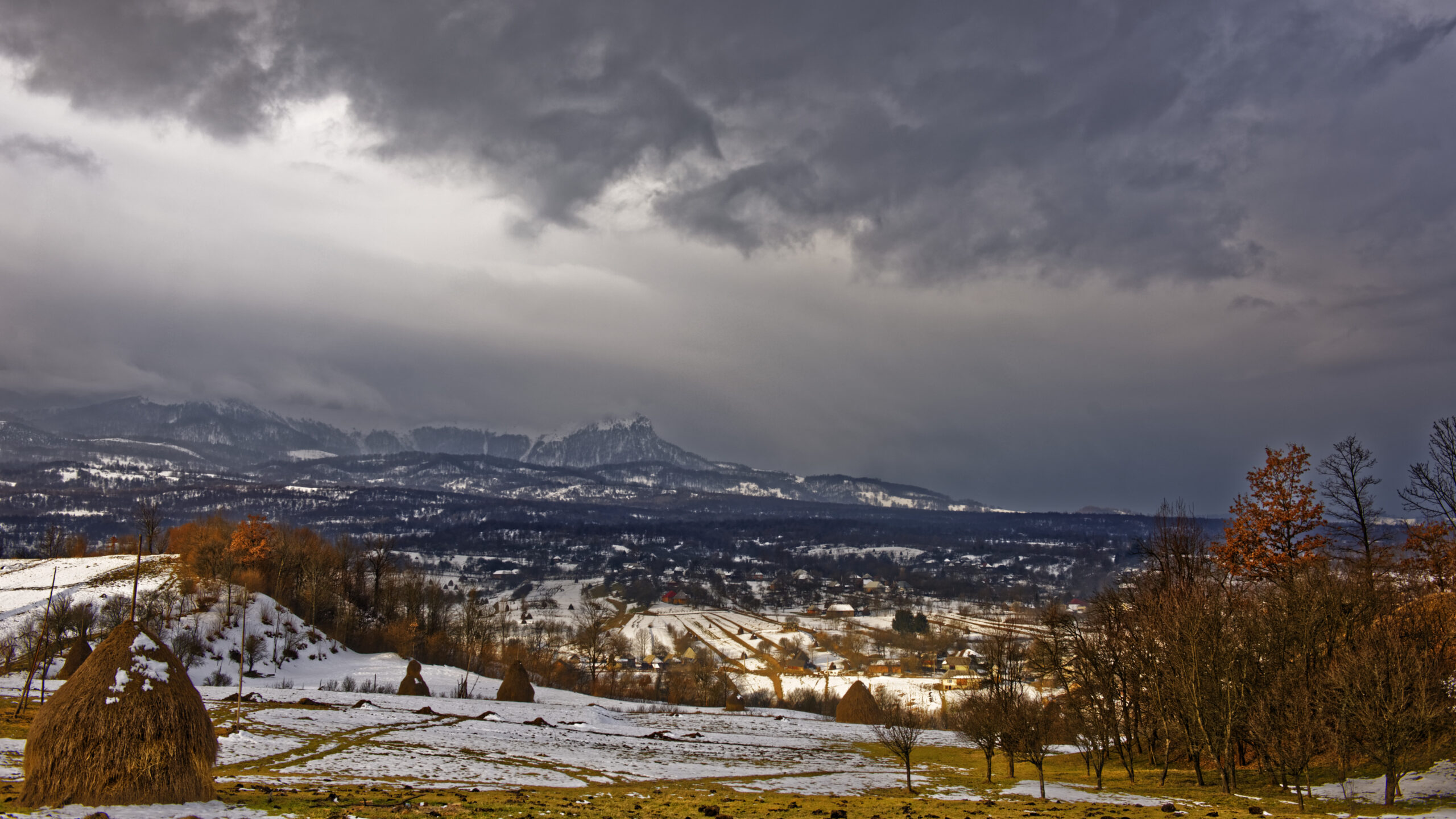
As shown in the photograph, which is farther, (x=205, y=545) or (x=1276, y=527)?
(x=205, y=545)

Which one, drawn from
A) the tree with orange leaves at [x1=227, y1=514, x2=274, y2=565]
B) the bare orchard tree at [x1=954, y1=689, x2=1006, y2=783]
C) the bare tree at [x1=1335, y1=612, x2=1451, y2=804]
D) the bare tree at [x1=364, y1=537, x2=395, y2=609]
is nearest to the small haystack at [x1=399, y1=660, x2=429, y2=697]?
the tree with orange leaves at [x1=227, y1=514, x2=274, y2=565]

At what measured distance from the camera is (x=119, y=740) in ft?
64.2

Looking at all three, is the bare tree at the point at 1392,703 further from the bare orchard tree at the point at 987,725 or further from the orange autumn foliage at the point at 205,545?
the orange autumn foliage at the point at 205,545

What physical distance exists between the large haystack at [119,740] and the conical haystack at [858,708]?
7156cm

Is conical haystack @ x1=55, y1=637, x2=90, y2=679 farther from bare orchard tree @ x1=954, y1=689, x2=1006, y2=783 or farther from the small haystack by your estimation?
bare orchard tree @ x1=954, y1=689, x2=1006, y2=783

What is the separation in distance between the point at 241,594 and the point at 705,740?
218 ft

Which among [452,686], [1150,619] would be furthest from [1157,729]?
[452,686]

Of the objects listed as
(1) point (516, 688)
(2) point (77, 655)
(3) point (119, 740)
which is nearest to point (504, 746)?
(3) point (119, 740)

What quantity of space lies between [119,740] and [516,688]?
183 feet

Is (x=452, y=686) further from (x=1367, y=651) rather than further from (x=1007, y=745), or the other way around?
(x=1367, y=651)

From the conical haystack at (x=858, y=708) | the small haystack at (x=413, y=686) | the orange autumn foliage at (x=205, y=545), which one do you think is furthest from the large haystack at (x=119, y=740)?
the orange autumn foliage at (x=205, y=545)

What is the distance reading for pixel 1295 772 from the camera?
87.6 feet

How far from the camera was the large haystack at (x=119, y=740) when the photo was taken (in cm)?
1914

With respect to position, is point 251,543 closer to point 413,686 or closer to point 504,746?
point 413,686
